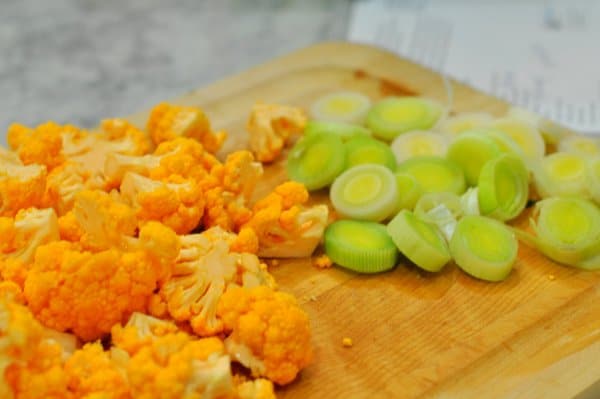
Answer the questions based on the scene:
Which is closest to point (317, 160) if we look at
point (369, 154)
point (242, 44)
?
point (369, 154)

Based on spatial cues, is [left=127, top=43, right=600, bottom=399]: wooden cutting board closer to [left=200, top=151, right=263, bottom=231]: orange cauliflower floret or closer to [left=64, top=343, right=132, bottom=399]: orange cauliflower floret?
[left=200, top=151, right=263, bottom=231]: orange cauliflower floret

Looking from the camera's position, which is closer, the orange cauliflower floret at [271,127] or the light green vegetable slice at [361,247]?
the light green vegetable slice at [361,247]

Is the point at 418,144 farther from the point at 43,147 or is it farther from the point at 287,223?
the point at 43,147

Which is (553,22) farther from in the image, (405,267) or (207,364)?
(207,364)

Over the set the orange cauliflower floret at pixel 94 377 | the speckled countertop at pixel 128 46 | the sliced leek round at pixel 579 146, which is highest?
the sliced leek round at pixel 579 146

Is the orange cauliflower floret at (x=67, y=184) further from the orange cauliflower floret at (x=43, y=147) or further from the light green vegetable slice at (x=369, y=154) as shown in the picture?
the light green vegetable slice at (x=369, y=154)

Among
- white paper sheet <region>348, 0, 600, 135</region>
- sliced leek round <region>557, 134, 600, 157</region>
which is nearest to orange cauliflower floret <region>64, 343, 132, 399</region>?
sliced leek round <region>557, 134, 600, 157</region>

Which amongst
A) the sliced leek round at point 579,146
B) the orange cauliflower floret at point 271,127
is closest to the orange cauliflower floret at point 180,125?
the orange cauliflower floret at point 271,127

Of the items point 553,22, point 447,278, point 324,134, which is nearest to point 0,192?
point 324,134
